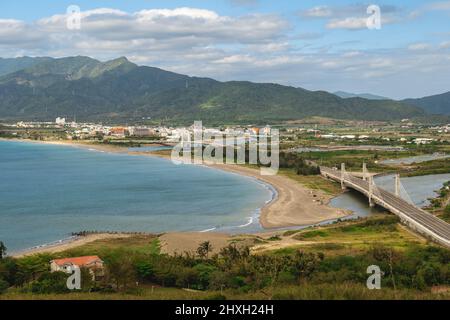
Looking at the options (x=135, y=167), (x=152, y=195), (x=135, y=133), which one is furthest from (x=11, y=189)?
(x=135, y=133)

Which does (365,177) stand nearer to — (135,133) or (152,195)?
(152,195)

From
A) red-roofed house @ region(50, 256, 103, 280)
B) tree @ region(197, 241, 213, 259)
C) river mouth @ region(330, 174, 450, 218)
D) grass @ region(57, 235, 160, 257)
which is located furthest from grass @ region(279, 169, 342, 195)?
red-roofed house @ region(50, 256, 103, 280)

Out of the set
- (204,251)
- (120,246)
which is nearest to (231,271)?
(204,251)

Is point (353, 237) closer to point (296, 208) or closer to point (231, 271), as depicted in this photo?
point (296, 208)

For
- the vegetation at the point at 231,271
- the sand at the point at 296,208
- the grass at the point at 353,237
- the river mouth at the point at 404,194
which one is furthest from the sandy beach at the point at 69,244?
the river mouth at the point at 404,194

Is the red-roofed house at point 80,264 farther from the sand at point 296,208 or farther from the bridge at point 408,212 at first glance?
the bridge at point 408,212

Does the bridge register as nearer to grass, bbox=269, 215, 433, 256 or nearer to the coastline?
grass, bbox=269, 215, 433, 256
